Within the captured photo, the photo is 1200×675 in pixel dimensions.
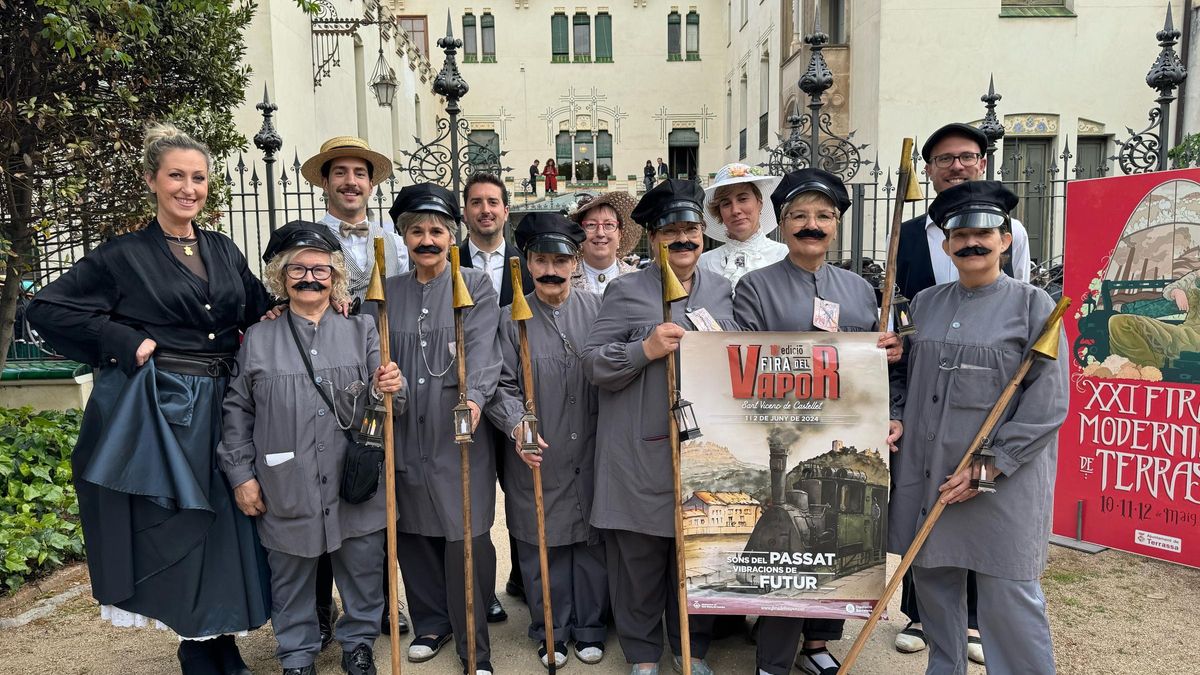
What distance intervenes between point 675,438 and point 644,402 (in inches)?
11.1

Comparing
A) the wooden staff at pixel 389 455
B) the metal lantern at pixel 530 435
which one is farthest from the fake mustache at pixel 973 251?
the wooden staff at pixel 389 455

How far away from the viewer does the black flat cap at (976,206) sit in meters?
3.05

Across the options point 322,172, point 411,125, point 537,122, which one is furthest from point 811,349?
point 537,122

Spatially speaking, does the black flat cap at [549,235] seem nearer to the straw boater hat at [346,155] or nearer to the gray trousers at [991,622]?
the straw boater hat at [346,155]

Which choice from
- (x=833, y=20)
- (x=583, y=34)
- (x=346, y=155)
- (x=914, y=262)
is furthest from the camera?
(x=583, y=34)

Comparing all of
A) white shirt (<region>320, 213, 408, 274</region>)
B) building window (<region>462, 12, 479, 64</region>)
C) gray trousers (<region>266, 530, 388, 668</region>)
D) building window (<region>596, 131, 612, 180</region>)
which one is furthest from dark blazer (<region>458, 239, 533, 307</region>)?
building window (<region>462, 12, 479, 64</region>)

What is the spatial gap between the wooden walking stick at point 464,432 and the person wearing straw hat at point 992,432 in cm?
185

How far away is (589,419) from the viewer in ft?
12.6

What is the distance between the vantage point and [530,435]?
341cm

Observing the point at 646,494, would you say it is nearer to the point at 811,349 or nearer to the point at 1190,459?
the point at 811,349

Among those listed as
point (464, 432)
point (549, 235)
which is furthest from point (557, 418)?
point (549, 235)

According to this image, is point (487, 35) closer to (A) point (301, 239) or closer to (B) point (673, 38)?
(B) point (673, 38)

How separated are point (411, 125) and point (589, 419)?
2457 cm

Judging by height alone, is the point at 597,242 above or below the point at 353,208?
below
